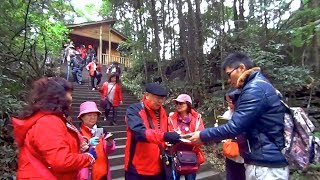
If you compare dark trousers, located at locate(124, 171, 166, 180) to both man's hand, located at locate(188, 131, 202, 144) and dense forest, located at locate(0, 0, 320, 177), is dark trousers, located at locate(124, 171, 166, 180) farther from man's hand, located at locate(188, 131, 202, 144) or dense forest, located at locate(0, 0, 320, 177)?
dense forest, located at locate(0, 0, 320, 177)

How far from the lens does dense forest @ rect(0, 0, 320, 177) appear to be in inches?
260

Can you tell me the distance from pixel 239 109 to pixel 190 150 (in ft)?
5.66

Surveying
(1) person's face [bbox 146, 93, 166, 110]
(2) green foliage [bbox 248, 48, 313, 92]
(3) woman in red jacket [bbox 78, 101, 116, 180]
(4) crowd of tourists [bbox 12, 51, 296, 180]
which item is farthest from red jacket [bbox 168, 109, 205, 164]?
(2) green foliage [bbox 248, 48, 313, 92]

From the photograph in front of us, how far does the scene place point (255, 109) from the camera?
2.40 m

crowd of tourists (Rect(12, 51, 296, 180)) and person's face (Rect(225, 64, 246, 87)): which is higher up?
person's face (Rect(225, 64, 246, 87))

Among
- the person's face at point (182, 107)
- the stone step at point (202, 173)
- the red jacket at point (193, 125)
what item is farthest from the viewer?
the stone step at point (202, 173)

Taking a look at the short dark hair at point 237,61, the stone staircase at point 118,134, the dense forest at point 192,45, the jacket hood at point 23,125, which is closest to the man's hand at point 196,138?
the short dark hair at point 237,61

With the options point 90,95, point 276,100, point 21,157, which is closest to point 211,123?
point 90,95

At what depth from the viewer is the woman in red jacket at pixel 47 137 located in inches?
79.4

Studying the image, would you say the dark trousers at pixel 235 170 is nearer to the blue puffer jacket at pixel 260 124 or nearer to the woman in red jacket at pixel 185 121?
the woman in red jacket at pixel 185 121

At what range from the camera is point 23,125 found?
212 centimetres

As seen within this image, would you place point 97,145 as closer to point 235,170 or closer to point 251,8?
point 235,170

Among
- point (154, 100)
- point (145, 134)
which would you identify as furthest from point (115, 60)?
point (145, 134)

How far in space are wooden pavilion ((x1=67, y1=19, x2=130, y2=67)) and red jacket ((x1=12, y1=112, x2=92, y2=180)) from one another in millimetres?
21250
